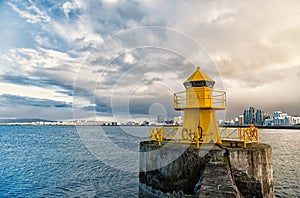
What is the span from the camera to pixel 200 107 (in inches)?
557

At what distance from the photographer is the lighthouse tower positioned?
46.8ft

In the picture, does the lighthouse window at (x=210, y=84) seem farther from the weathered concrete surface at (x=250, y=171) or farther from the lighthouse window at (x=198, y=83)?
the weathered concrete surface at (x=250, y=171)

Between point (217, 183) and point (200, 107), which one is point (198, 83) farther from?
point (217, 183)

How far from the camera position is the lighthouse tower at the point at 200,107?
14258 mm

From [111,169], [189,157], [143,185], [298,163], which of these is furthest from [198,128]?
[298,163]

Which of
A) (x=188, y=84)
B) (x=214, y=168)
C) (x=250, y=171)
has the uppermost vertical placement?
(x=188, y=84)

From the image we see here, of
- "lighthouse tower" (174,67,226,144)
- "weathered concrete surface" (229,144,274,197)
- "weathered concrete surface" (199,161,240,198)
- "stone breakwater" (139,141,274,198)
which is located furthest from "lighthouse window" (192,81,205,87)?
"weathered concrete surface" (199,161,240,198)

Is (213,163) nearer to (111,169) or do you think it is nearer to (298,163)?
(111,169)

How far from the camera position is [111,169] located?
2531cm

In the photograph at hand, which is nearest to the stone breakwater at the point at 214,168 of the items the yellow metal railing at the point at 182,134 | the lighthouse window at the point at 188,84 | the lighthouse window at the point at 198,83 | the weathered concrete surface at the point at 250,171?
the weathered concrete surface at the point at 250,171

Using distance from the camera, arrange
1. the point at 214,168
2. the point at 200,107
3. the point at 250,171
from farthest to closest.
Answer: the point at 200,107, the point at 250,171, the point at 214,168

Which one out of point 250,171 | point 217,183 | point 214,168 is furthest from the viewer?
point 250,171

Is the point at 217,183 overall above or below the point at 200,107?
below

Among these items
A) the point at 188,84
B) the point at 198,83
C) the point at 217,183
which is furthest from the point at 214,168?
the point at 188,84
